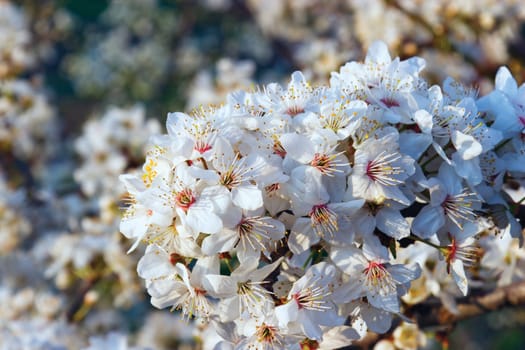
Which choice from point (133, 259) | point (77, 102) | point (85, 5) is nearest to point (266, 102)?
point (133, 259)

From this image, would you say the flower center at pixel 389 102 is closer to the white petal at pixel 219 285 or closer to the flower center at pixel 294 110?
the flower center at pixel 294 110

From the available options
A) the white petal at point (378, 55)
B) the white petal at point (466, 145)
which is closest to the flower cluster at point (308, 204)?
the white petal at point (466, 145)

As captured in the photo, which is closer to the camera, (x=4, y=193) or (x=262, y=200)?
(x=262, y=200)

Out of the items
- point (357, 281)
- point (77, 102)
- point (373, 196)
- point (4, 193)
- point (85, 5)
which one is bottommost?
point (77, 102)

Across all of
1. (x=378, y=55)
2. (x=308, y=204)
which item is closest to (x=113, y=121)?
(x=378, y=55)

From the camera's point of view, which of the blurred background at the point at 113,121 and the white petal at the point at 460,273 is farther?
the blurred background at the point at 113,121

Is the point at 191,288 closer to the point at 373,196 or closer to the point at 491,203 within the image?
the point at 373,196

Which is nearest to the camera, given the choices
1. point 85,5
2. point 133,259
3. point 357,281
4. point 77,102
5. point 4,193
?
point 357,281

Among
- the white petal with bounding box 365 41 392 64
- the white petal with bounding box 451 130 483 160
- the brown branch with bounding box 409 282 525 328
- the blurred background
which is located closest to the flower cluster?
the white petal with bounding box 451 130 483 160
